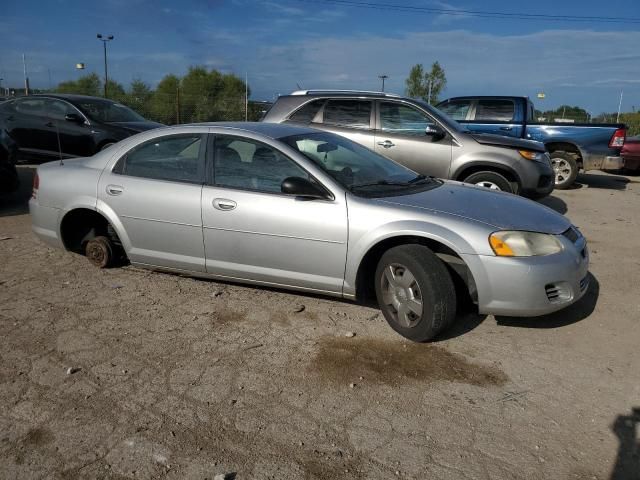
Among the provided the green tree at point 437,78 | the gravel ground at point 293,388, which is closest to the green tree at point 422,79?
the green tree at point 437,78

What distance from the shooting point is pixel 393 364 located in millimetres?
3562

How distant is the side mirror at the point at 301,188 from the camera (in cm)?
402

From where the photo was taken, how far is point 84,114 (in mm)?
10266

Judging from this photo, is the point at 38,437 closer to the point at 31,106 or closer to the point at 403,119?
the point at 403,119

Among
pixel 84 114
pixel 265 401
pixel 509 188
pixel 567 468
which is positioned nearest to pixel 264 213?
pixel 265 401

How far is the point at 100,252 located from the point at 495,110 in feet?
28.3

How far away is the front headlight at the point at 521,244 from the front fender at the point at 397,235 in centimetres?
16

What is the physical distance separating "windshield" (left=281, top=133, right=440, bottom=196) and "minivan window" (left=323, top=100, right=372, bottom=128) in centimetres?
299

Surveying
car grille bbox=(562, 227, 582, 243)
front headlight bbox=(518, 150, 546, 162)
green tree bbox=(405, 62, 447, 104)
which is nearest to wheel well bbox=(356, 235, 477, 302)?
car grille bbox=(562, 227, 582, 243)

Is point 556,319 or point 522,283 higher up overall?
point 522,283

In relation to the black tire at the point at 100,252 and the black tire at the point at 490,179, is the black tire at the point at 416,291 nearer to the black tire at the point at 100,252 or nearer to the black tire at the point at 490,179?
the black tire at the point at 100,252

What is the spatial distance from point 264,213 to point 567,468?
8.46ft

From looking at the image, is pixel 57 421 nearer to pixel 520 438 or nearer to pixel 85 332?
pixel 85 332

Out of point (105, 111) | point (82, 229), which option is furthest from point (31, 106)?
point (82, 229)
